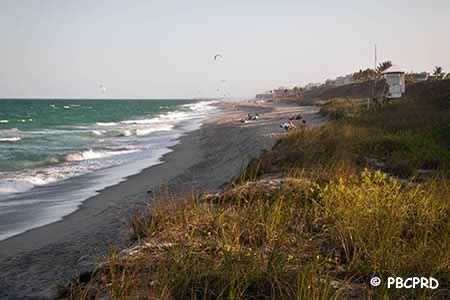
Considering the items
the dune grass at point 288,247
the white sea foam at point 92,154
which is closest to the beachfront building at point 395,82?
the white sea foam at point 92,154

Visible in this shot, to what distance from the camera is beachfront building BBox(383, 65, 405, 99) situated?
979 inches

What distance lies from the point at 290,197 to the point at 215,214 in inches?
45.7

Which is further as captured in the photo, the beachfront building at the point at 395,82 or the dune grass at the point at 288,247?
the beachfront building at the point at 395,82

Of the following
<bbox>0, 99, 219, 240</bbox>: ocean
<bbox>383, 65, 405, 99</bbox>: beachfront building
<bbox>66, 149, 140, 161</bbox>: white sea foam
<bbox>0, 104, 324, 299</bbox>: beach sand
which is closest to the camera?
<bbox>0, 104, 324, 299</bbox>: beach sand

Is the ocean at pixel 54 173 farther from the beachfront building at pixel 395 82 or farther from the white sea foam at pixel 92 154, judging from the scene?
the beachfront building at pixel 395 82

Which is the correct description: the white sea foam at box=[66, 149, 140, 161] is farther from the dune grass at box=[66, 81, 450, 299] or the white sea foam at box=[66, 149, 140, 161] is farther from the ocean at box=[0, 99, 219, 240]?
the dune grass at box=[66, 81, 450, 299]

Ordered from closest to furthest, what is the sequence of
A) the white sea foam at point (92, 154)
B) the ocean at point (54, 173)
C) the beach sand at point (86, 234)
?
the beach sand at point (86, 234) < the ocean at point (54, 173) < the white sea foam at point (92, 154)

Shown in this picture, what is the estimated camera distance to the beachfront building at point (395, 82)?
2487 centimetres

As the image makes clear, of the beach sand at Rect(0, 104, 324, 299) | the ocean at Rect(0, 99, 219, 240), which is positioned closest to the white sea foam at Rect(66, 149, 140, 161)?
the ocean at Rect(0, 99, 219, 240)

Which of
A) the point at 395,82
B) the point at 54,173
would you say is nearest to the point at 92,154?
the point at 54,173

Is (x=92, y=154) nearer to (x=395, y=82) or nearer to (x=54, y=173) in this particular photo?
(x=54, y=173)

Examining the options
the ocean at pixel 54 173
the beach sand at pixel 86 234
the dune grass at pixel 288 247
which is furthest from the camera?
the ocean at pixel 54 173

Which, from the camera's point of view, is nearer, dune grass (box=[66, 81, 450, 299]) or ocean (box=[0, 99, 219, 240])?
dune grass (box=[66, 81, 450, 299])

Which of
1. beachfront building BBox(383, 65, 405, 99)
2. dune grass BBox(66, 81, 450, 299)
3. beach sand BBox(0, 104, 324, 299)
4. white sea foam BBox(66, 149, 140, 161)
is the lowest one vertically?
white sea foam BBox(66, 149, 140, 161)
